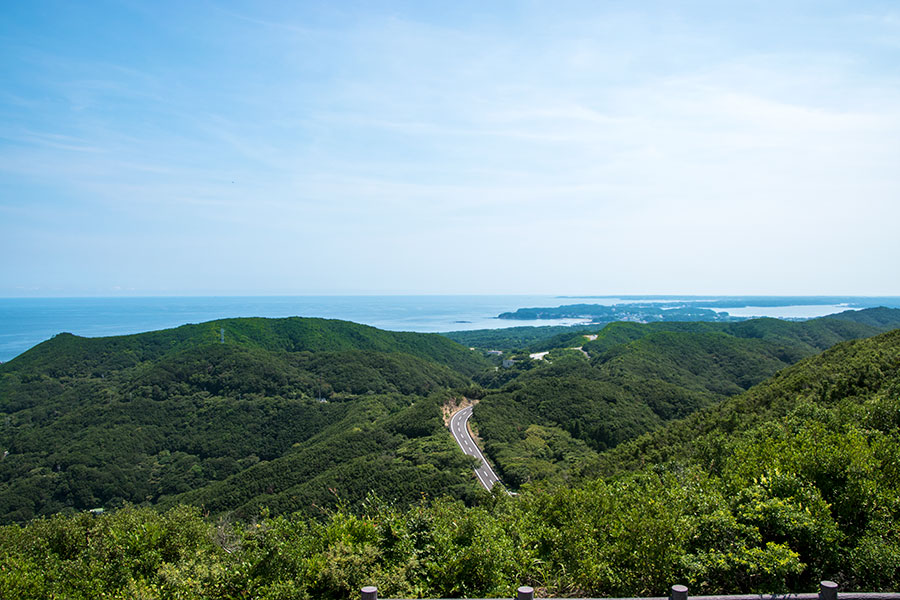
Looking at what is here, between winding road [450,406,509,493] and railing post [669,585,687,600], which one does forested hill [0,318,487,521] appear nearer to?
winding road [450,406,509,493]

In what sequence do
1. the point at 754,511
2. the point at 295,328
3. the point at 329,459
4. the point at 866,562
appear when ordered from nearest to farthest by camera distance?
the point at 866,562 < the point at 754,511 < the point at 329,459 < the point at 295,328

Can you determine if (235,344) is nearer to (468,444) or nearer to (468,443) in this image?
(468,443)

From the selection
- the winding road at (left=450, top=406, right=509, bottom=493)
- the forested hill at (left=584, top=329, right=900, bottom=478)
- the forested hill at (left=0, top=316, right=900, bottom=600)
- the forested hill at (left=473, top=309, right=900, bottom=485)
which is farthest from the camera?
the forested hill at (left=473, top=309, right=900, bottom=485)

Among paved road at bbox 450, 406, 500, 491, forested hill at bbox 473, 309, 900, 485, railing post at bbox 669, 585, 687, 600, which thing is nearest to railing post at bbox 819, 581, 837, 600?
railing post at bbox 669, 585, 687, 600

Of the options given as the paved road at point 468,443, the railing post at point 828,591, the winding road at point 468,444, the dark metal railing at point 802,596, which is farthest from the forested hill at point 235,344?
the railing post at point 828,591

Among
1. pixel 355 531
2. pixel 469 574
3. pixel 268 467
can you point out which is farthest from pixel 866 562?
pixel 268 467

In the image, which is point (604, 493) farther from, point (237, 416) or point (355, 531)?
point (237, 416)

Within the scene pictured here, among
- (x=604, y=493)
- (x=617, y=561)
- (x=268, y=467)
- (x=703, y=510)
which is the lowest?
(x=268, y=467)

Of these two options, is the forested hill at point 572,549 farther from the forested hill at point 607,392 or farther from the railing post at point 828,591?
the forested hill at point 607,392
